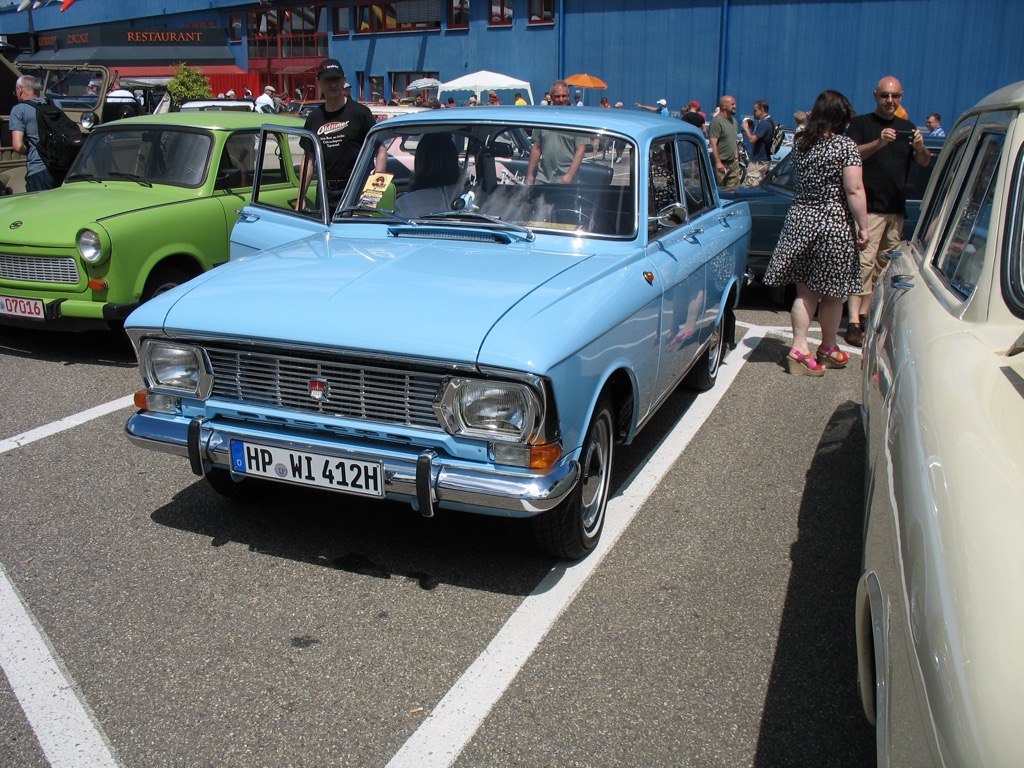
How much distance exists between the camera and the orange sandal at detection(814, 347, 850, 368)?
6.75m

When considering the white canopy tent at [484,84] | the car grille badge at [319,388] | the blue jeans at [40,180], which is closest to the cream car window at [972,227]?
the car grille badge at [319,388]

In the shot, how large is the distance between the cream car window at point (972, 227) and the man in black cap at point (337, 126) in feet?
14.8

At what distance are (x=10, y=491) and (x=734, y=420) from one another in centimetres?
393

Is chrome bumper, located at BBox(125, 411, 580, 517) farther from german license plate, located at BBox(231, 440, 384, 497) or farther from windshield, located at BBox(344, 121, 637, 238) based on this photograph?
windshield, located at BBox(344, 121, 637, 238)

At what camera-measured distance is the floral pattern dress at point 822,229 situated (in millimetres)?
6102

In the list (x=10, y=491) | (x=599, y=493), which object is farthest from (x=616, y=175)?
(x=10, y=491)

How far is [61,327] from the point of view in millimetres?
6461

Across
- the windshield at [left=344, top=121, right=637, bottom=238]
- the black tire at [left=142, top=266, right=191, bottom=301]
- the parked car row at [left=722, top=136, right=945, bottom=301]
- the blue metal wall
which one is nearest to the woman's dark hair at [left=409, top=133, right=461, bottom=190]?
the windshield at [left=344, top=121, right=637, bottom=238]

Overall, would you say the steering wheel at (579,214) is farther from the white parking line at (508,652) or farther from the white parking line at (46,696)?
the white parking line at (46,696)

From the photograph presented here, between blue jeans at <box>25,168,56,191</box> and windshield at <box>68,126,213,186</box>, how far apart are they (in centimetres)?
137

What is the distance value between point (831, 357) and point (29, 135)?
7.53 meters

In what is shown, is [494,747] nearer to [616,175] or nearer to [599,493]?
[599,493]

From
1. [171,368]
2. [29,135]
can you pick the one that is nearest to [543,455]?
[171,368]

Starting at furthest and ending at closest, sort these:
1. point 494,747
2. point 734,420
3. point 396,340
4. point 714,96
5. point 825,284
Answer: point 714,96 < point 825,284 < point 734,420 < point 396,340 < point 494,747
